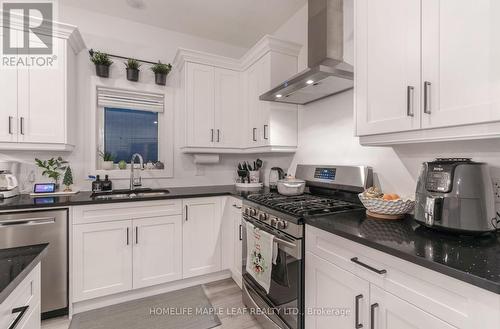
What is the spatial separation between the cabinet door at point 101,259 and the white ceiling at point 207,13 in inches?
86.3

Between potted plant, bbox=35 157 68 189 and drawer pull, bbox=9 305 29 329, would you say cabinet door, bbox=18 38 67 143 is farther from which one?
drawer pull, bbox=9 305 29 329

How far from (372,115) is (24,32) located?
2865 millimetres

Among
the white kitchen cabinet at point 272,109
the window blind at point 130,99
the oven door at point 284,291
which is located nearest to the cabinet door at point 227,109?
the white kitchen cabinet at point 272,109

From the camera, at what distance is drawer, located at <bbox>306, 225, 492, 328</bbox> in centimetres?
76

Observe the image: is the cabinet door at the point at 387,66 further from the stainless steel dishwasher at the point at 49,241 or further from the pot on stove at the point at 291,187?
the stainless steel dishwasher at the point at 49,241

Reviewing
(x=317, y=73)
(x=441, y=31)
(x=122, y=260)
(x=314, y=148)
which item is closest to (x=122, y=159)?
(x=122, y=260)

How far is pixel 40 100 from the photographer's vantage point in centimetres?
210

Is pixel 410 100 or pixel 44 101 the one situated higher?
pixel 44 101

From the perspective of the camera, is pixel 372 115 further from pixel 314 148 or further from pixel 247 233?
pixel 247 233

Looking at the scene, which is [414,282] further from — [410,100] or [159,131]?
[159,131]

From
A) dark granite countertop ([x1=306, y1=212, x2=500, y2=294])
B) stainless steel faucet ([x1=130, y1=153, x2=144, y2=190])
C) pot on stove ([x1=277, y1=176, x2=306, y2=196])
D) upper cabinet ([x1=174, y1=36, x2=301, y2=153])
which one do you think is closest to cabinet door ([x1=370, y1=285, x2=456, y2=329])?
dark granite countertop ([x1=306, y1=212, x2=500, y2=294])

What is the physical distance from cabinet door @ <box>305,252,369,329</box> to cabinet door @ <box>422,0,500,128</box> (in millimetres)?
839

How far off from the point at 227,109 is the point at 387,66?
73.4 inches

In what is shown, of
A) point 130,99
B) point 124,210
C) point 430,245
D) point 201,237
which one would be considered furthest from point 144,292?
point 430,245
